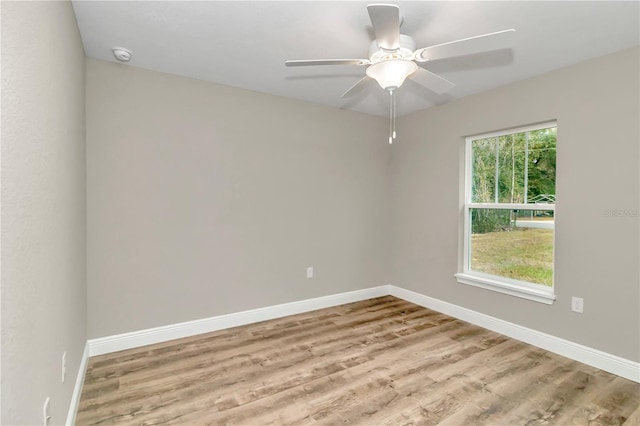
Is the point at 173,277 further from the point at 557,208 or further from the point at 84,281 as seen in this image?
the point at 557,208

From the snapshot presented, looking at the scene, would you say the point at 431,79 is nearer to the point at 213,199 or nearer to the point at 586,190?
the point at 586,190

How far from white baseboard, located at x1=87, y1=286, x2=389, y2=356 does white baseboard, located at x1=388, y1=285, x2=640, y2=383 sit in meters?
0.93

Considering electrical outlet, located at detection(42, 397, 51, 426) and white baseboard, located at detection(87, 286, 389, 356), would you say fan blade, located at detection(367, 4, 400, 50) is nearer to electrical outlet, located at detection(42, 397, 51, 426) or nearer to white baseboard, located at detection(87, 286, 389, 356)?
electrical outlet, located at detection(42, 397, 51, 426)

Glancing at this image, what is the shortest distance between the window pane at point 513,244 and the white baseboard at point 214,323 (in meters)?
1.47

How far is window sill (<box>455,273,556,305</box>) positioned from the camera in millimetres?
2939

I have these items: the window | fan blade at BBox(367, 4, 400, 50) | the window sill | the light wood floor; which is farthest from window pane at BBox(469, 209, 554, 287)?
fan blade at BBox(367, 4, 400, 50)

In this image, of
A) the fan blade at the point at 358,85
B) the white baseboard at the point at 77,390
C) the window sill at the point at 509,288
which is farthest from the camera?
the window sill at the point at 509,288

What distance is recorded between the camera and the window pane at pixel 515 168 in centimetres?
305

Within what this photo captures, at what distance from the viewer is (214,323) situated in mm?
3258

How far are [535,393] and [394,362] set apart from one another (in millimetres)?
977

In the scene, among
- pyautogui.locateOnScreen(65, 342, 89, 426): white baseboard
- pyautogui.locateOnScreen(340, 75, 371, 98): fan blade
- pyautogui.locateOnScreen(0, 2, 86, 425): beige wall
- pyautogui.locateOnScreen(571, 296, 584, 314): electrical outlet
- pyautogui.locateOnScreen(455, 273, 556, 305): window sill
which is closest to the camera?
pyautogui.locateOnScreen(0, 2, 86, 425): beige wall

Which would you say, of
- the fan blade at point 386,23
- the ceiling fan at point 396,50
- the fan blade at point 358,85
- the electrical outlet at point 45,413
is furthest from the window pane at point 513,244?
the electrical outlet at point 45,413

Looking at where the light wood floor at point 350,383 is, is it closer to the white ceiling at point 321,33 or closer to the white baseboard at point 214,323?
the white baseboard at point 214,323

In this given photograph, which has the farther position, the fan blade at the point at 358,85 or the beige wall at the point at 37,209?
the fan blade at the point at 358,85
